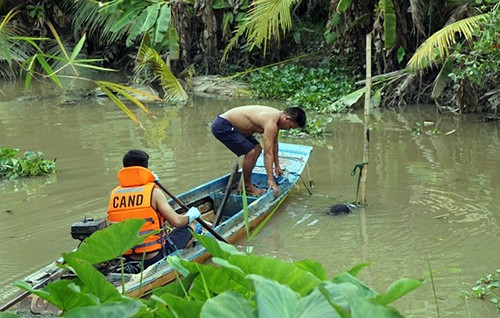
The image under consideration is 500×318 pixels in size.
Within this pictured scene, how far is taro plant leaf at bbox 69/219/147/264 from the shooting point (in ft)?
7.29

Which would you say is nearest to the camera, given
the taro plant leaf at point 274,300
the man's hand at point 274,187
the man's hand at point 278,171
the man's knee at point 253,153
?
the taro plant leaf at point 274,300

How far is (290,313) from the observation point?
5.78 feet

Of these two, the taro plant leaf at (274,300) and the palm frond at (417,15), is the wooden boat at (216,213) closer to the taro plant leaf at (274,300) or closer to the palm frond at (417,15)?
the taro plant leaf at (274,300)

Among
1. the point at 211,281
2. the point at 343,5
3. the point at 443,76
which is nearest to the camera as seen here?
the point at 211,281

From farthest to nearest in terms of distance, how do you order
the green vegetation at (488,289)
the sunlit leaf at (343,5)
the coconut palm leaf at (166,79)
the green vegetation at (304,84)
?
the coconut palm leaf at (166,79) < the green vegetation at (304,84) < the sunlit leaf at (343,5) < the green vegetation at (488,289)

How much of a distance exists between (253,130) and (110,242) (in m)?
6.85

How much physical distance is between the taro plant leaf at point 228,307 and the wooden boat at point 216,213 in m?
3.30

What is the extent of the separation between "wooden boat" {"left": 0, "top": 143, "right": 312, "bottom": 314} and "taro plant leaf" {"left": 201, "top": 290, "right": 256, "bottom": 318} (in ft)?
10.8

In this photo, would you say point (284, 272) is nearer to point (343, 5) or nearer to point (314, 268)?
point (314, 268)

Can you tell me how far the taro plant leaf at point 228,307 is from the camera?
1812 millimetres

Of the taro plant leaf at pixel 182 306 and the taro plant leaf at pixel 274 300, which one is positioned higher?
the taro plant leaf at pixel 274 300

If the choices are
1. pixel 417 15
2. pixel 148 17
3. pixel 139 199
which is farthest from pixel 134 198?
pixel 148 17

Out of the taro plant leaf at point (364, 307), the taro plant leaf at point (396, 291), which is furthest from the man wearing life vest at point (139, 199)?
the taro plant leaf at point (364, 307)

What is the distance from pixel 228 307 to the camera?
1.86 metres
